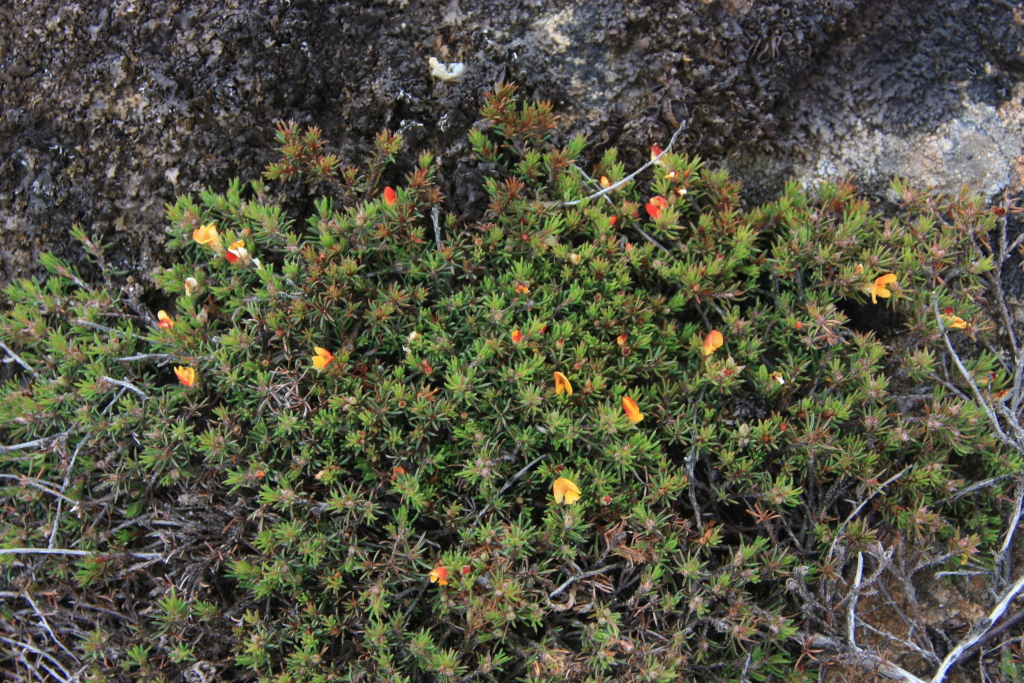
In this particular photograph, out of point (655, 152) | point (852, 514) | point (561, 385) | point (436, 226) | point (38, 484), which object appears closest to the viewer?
point (852, 514)

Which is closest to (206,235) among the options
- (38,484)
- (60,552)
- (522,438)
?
Answer: (38,484)

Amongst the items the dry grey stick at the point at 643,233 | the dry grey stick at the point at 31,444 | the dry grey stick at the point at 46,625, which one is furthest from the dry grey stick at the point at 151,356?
the dry grey stick at the point at 643,233

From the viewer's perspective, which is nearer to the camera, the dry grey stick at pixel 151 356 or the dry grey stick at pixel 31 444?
the dry grey stick at pixel 31 444

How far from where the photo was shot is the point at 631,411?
2.58m

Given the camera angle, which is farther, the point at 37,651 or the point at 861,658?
the point at 37,651

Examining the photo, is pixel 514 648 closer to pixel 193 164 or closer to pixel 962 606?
pixel 962 606

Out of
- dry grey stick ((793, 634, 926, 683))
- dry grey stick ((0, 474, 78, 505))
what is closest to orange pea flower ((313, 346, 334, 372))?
dry grey stick ((0, 474, 78, 505))

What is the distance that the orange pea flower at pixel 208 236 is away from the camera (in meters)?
2.85

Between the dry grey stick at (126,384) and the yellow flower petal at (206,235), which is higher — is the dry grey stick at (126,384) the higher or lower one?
the lower one

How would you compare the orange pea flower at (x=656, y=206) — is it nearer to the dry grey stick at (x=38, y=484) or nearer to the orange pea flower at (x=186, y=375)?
the orange pea flower at (x=186, y=375)

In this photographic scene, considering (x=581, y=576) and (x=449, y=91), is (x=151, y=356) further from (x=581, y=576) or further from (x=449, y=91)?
(x=581, y=576)

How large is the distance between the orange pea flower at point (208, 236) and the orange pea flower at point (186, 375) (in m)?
0.56

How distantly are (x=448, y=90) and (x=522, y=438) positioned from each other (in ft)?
5.59

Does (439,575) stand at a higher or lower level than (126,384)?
lower
